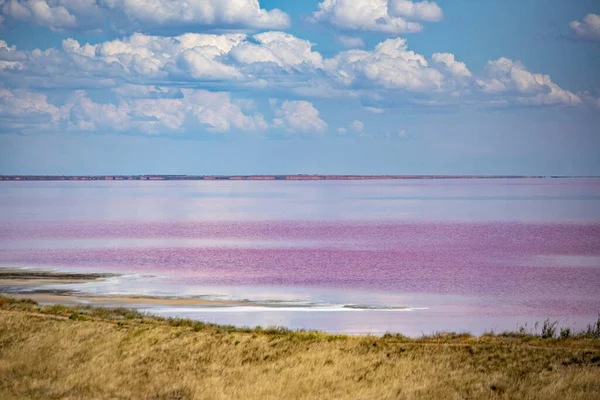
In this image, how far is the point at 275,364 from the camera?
1862cm

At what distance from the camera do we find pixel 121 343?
67.2 ft

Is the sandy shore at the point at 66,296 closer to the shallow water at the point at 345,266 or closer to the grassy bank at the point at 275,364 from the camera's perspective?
the shallow water at the point at 345,266

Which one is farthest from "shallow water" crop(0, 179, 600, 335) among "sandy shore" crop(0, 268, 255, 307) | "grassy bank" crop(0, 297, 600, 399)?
"grassy bank" crop(0, 297, 600, 399)

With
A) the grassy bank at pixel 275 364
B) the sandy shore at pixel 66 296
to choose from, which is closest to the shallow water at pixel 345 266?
the sandy shore at pixel 66 296

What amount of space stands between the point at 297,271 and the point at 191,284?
25.1ft

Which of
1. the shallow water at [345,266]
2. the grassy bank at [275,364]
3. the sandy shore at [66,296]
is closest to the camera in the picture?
the grassy bank at [275,364]

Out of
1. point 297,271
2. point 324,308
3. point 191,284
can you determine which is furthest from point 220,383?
point 297,271

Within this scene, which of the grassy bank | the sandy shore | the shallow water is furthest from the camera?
the sandy shore

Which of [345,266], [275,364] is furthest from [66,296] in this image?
[345,266]

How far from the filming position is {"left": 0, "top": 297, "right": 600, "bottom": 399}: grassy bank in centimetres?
1672

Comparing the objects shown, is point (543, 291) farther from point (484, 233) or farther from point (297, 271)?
point (484, 233)

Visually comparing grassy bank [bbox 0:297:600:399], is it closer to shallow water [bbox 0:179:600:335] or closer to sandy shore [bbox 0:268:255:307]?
shallow water [bbox 0:179:600:335]

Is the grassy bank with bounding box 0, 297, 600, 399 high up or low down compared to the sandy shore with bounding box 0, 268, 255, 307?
up

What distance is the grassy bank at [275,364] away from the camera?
1672cm
